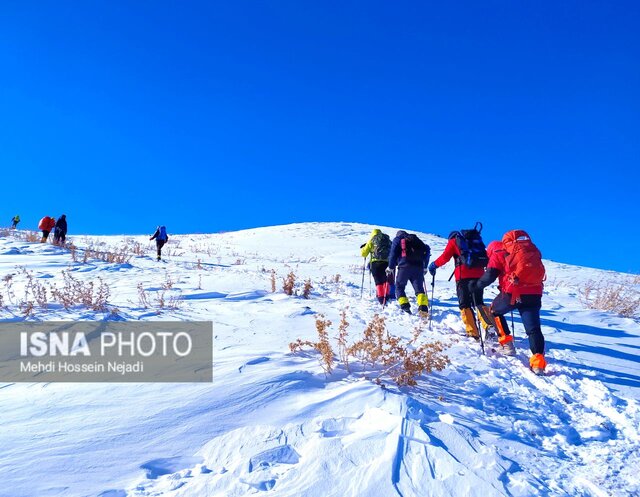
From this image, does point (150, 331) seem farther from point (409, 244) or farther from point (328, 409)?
point (409, 244)

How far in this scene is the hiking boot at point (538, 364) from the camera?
4.47m

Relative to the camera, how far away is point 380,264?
8.61 m

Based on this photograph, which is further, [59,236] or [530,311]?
[59,236]

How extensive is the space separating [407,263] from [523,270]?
279 centimetres

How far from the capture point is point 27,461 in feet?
7.88

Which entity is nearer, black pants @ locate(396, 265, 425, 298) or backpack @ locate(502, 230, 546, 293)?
backpack @ locate(502, 230, 546, 293)

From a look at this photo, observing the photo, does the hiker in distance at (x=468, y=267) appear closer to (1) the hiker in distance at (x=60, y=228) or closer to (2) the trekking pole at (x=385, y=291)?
(2) the trekking pole at (x=385, y=291)

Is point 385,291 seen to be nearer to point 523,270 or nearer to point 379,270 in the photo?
point 379,270

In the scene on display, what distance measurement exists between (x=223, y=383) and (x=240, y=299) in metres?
3.88

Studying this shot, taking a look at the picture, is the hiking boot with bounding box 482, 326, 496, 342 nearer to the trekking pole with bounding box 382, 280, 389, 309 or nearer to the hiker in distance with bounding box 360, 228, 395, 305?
the trekking pole with bounding box 382, 280, 389, 309

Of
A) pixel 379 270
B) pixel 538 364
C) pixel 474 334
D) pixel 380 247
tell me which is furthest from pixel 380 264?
pixel 538 364

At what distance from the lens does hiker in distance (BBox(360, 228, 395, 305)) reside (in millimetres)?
8297

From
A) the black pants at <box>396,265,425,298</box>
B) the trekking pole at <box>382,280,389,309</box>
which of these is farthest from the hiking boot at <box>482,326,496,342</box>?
the trekking pole at <box>382,280,389,309</box>

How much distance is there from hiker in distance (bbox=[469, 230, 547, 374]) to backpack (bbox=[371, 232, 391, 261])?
3.46 metres
